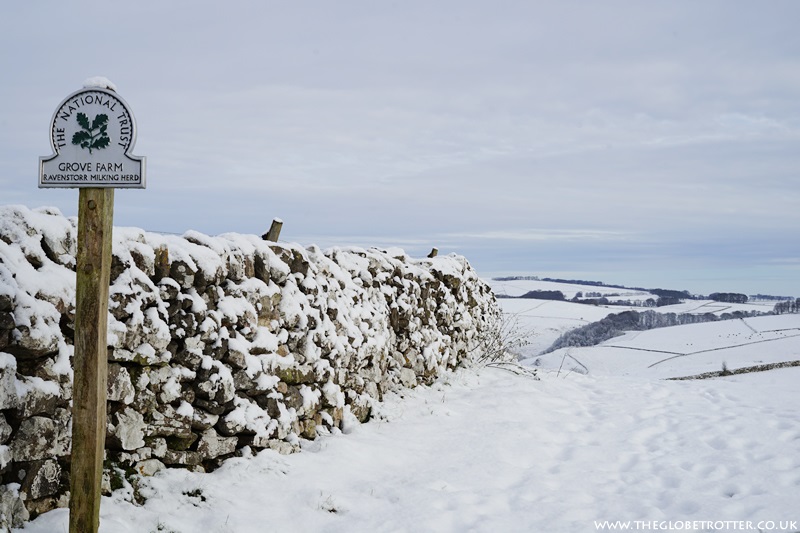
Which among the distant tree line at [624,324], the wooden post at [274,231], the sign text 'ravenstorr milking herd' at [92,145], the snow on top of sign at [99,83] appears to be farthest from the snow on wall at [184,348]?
the distant tree line at [624,324]

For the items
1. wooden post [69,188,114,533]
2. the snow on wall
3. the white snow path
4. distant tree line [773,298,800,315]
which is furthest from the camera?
distant tree line [773,298,800,315]

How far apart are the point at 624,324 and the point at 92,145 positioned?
40090mm

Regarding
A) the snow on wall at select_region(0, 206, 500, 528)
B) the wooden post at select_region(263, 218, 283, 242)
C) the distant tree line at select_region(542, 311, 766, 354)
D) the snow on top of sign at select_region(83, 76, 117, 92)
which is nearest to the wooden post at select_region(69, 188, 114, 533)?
the snow on wall at select_region(0, 206, 500, 528)

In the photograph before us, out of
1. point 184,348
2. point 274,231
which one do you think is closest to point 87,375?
point 184,348

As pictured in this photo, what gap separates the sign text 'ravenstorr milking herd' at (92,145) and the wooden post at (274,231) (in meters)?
2.76

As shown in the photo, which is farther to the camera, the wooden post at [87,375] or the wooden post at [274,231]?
the wooden post at [274,231]

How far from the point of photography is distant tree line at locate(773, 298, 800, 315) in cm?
3600

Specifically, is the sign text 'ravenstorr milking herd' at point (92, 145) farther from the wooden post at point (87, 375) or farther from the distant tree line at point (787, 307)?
the distant tree line at point (787, 307)

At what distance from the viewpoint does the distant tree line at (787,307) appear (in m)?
36.0

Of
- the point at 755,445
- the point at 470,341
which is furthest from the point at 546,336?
the point at 755,445

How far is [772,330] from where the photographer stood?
2702 centimetres

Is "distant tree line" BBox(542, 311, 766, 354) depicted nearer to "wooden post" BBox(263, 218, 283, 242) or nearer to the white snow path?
the white snow path

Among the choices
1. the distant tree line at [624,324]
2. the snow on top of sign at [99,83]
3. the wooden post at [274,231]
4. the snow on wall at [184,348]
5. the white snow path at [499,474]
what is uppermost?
the snow on top of sign at [99,83]

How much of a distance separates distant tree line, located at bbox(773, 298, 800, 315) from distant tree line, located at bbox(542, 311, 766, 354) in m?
1.19
